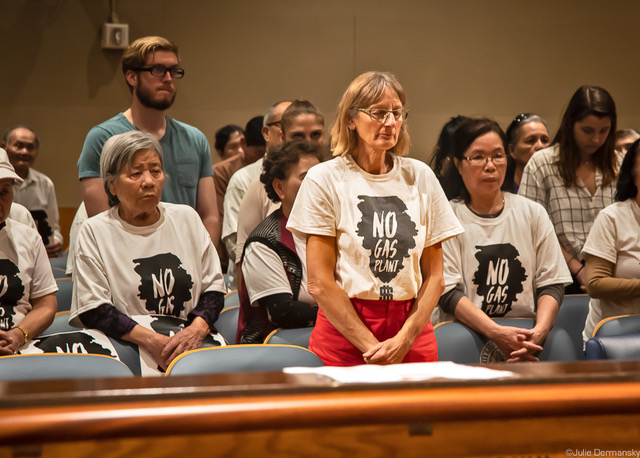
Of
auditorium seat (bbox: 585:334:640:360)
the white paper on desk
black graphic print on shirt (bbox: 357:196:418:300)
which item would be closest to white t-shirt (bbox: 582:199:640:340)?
auditorium seat (bbox: 585:334:640:360)

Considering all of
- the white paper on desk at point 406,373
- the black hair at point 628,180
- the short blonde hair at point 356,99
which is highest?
the short blonde hair at point 356,99

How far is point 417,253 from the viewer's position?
1868 millimetres

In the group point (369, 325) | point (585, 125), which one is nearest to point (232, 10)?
point (585, 125)

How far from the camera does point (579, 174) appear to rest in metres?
3.09

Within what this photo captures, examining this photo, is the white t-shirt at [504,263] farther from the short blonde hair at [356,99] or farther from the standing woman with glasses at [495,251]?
the short blonde hair at [356,99]

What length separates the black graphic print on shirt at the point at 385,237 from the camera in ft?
6.01

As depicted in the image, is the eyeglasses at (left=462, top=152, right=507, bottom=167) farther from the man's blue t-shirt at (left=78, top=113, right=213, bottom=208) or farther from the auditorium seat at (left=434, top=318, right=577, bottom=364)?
the man's blue t-shirt at (left=78, top=113, right=213, bottom=208)

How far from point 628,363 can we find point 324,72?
4.99m

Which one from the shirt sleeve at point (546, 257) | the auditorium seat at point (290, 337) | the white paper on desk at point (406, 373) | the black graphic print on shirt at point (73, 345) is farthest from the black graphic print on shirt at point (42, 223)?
the white paper on desk at point (406, 373)

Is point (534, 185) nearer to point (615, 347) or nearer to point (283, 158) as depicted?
point (283, 158)

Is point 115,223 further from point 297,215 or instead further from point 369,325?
point 369,325

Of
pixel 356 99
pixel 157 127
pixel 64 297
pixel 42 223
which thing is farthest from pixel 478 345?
pixel 42 223

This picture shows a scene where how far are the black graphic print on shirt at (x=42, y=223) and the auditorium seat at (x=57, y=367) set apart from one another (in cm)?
329

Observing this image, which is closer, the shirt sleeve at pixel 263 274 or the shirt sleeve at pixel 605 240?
the shirt sleeve at pixel 263 274
